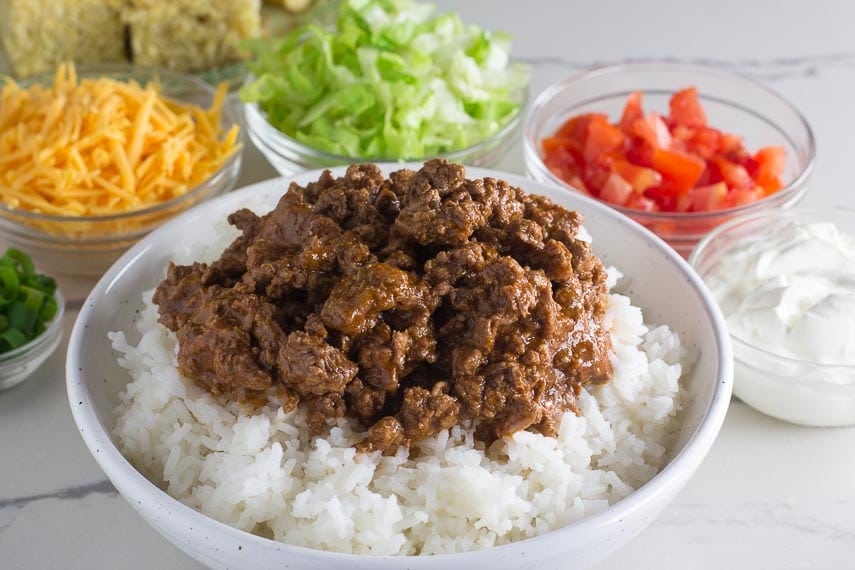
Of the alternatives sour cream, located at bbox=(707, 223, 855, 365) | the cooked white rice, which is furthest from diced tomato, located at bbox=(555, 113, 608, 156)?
the cooked white rice

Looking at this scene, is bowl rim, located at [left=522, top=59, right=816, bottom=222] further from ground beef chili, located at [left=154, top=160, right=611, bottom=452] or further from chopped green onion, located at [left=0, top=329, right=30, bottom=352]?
chopped green onion, located at [left=0, top=329, right=30, bottom=352]

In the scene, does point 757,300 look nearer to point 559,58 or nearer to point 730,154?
point 730,154

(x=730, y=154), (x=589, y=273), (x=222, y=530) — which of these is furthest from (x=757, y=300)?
(x=222, y=530)

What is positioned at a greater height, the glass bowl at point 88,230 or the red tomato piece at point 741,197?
the red tomato piece at point 741,197

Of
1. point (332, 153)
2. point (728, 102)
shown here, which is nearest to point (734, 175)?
point (728, 102)

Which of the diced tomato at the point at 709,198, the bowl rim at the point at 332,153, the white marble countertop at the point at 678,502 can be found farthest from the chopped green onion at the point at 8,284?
the diced tomato at the point at 709,198

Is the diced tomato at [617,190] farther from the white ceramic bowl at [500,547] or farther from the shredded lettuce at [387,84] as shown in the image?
the white ceramic bowl at [500,547]

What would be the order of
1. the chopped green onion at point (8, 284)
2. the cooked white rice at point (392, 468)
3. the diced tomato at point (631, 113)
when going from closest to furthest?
the cooked white rice at point (392, 468)
the chopped green onion at point (8, 284)
the diced tomato at point (631, 113)
